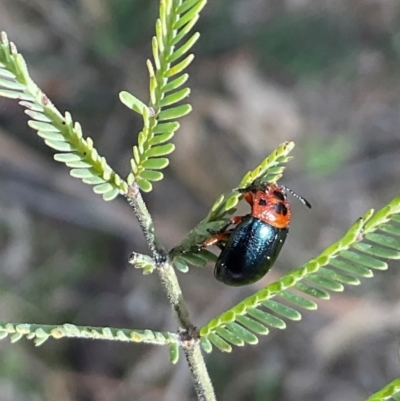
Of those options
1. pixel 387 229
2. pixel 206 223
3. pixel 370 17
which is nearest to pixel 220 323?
pixel 206 223

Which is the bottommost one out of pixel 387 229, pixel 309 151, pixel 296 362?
pixel 296 362

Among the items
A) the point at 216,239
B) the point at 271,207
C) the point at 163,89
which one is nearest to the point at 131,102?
the point at 163,89

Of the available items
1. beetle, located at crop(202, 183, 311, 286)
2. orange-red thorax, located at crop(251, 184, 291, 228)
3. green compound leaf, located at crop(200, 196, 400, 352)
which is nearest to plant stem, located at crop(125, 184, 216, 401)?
green compound leaf, located at crop(200, 196, 400, 352)

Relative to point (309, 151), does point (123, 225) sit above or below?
below

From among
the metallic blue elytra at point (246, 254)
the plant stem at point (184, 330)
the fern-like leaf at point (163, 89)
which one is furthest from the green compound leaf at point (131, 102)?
the metallic blue elytra at point (246, 254)

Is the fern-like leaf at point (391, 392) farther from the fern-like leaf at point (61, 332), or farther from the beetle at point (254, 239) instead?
the beetle at point (254, 239)

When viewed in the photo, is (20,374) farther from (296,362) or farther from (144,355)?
(296,362)

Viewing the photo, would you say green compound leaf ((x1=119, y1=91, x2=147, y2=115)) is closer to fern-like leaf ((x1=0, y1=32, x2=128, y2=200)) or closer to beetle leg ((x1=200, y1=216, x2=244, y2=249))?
fern-like leaf ((x1=0, y1=32, x2=128, y2=200))
